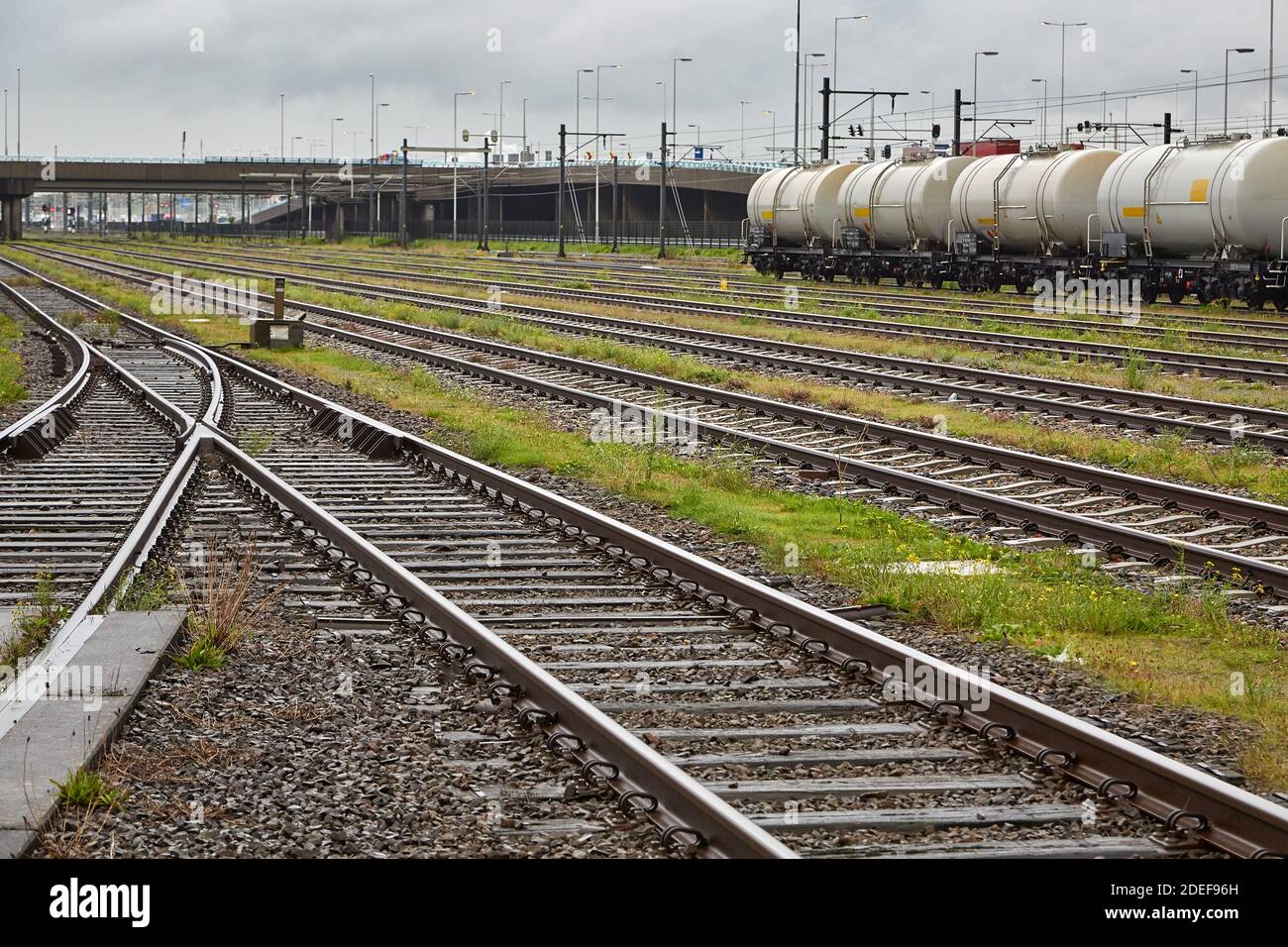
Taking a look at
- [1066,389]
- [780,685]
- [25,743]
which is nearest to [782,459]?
[1066,389]

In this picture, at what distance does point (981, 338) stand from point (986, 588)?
64.3ft

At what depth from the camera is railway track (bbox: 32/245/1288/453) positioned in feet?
55.4

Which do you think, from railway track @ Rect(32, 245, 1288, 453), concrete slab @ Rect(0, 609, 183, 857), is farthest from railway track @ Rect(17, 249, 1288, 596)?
concrete slab @ Rect(0, 609, 183, 857)

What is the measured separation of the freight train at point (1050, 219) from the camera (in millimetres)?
33500

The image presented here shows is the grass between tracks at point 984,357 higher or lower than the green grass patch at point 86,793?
higher

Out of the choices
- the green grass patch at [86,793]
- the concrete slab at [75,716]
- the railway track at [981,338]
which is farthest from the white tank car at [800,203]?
the green grass patch at [86,793]

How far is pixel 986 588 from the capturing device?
959cm

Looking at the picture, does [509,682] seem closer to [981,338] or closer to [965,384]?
[965,384]

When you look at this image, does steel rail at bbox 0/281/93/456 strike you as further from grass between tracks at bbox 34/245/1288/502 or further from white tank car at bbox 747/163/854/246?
white tank car at bbox 747/163/854/246

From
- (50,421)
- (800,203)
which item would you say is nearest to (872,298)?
(800,203)

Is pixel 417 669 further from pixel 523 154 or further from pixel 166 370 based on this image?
pixel 523 154

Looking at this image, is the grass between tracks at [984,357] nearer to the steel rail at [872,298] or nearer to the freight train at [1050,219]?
the steel rail at [872,298]

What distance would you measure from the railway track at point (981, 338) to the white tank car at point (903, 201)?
825 cm

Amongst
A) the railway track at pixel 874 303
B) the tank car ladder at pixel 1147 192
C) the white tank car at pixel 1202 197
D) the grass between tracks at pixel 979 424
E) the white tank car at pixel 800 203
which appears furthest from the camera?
the white tank car at pixel 800 203
